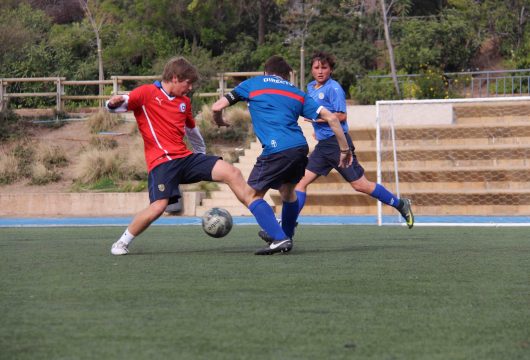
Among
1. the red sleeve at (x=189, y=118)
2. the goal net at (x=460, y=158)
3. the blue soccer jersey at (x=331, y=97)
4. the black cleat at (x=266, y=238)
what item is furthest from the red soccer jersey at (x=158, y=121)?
the goal net at (x=460, y=158)

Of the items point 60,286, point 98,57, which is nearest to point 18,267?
point 60,286

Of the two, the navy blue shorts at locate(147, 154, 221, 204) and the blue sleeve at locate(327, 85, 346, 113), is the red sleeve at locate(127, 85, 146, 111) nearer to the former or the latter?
the navy blue shorts at locate(147, 154, 221, 204)

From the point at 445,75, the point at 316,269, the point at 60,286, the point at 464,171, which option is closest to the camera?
the point at 60,286

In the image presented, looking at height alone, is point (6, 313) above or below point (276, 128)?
below

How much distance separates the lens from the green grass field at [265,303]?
180 inches

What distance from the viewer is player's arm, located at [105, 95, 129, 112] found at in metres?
8.77

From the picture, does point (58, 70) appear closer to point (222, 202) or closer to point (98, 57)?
point (98, 57)

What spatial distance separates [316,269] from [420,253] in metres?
1.87

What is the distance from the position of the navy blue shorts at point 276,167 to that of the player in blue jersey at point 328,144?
1.97 meters

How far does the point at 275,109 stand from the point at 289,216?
116 cm

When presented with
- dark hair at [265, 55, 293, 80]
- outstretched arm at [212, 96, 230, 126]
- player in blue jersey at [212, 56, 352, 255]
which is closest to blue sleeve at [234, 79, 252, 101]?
player in blue jersey at [212, 56, 352, 255]

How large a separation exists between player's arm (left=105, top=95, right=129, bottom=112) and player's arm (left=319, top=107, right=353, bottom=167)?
1580mm

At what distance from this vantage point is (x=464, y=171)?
19.6m

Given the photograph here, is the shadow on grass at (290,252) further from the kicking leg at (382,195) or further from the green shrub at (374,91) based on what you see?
the green shrub at (374,91)
